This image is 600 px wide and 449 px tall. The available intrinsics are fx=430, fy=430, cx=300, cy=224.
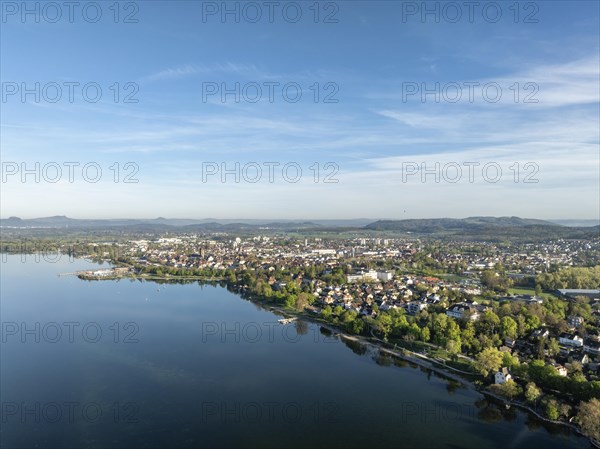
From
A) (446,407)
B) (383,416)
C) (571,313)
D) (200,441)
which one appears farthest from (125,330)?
(571,313)

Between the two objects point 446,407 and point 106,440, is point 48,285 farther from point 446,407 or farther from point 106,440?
point 446,407

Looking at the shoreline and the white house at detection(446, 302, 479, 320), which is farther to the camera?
the white house at detection(446, 302, 479, 320)

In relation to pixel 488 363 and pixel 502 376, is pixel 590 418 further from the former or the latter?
pixel 488 363

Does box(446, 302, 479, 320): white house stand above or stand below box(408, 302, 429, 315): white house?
above

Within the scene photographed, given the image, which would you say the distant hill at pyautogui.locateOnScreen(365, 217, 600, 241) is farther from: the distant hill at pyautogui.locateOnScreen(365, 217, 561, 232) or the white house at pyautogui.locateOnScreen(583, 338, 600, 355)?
the white house at pyautogui.locateOnScreen(583, 338, 600, 355)

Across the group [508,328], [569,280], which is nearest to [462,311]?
[508,328]

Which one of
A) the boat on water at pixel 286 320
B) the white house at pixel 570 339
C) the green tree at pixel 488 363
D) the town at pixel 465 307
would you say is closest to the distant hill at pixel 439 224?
the town at pixel 465 307

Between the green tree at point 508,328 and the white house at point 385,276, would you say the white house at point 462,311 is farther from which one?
the white house at point 385,276

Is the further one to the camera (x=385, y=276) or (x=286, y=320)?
(x=385, y=276)

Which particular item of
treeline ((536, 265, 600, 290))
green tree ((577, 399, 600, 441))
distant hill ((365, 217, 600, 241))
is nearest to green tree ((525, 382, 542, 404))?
green tree ((577, 399, 600, 441))
